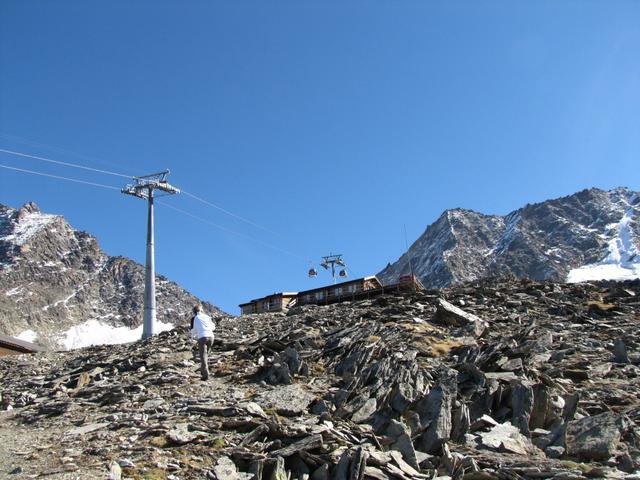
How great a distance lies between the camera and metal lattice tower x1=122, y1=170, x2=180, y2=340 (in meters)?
42.1

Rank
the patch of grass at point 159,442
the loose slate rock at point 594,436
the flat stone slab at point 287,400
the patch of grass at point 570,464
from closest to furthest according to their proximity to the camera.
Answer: the patch of grass at point 159,442 < the patch of grass at point 570,464 < the loose slate rock at point 594,436 < the flat stone slab at point 287,400

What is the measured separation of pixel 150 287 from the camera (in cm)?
4434

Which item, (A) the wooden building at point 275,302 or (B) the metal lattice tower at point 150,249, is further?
(A) the wooden building at point 275,302

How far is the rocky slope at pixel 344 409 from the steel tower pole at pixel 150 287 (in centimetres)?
1344

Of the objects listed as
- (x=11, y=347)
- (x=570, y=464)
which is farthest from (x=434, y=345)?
(x=11, y=347)

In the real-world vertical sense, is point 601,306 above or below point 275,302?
below

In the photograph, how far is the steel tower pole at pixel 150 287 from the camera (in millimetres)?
41688

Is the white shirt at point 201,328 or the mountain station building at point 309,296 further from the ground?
the mountain station building at point 309,296

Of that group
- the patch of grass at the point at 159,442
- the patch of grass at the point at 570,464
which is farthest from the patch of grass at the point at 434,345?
the patch of grass at the point at 159,442

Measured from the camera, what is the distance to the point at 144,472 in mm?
11344

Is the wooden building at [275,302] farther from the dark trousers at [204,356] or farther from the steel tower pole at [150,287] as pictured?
→ the dark trousers at [204,356]

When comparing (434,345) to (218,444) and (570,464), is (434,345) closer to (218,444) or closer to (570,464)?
(570,464)

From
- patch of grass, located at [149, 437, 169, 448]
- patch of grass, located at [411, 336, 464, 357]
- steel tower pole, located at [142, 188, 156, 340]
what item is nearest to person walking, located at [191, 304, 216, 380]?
patch of grass, located at [149, 437, 169, 448]

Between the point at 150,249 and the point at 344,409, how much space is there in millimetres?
32897
